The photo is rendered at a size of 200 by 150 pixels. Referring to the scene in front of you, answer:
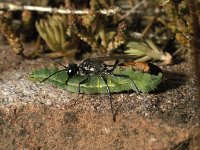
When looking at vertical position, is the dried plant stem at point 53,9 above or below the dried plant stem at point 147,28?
above

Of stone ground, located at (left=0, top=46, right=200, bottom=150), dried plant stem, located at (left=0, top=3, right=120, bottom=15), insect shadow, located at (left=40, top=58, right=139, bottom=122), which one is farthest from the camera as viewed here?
dried plant stem, located at (left=0, top=3, right=120, bottom=15)

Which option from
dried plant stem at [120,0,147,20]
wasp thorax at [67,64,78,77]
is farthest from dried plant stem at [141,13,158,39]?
wasp thorax at [67,64,78,77]

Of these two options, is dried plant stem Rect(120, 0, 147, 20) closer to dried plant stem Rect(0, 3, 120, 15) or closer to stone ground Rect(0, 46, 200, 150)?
dried plant stem Rect(0, 3, 120, 15)

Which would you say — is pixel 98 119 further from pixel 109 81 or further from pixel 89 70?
pixel 89 70

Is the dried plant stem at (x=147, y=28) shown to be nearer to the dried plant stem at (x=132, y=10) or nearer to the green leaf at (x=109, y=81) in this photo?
the dried plant stem at (x=132, y=10)

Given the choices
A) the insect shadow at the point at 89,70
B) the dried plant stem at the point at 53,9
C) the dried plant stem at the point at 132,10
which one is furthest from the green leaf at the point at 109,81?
the dried plant stem at the point at 132,10

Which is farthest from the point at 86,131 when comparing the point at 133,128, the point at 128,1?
the point at 128,1

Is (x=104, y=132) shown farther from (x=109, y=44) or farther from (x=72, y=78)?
(x=109, y=44)
